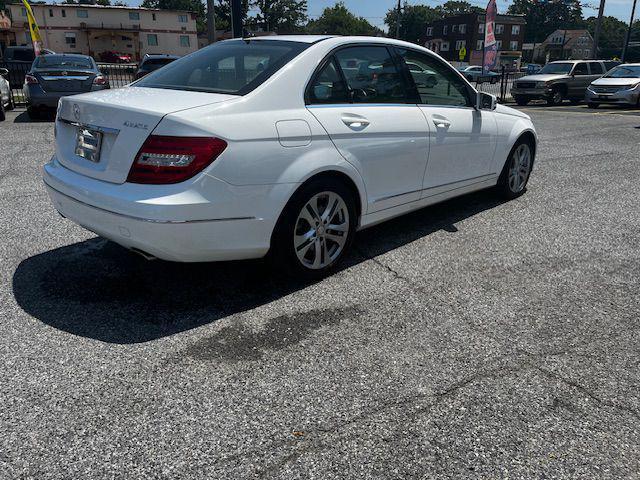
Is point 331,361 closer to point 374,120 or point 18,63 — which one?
point 374,120

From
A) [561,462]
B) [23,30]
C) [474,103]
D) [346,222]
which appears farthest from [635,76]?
[23,30]

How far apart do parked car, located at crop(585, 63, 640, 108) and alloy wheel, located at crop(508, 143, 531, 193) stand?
15988 millimetres

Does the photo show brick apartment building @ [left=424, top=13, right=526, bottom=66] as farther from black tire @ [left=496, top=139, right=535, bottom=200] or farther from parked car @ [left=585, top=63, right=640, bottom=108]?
black tire @ [left=496, top=139, right=535, bottom=200]

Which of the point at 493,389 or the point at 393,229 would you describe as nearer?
the point at 493,389

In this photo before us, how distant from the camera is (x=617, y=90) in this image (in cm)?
1927

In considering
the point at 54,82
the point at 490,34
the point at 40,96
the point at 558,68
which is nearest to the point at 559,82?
the point at 558,68

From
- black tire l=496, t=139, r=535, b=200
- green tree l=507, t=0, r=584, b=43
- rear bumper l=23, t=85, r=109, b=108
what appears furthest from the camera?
green tree l=507, t=0, r=584, b=43

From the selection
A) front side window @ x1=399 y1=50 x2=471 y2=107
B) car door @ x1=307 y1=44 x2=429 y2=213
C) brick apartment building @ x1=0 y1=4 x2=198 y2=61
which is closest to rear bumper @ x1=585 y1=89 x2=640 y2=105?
front side window @ x1=399 y1=50 x2=471 y2=107

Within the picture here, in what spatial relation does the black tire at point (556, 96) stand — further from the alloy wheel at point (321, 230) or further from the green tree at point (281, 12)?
the green tree at point (281, 12)

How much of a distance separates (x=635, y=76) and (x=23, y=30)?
6907 cm

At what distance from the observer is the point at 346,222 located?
12.8 ft

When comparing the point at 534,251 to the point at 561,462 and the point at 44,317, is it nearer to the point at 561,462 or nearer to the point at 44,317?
the point at 561,462

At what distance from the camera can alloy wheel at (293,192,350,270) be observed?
362 centimetres

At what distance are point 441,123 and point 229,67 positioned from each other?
1.87 metres
